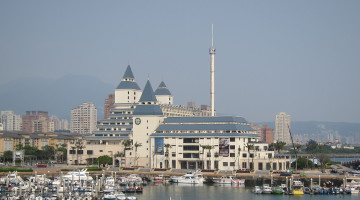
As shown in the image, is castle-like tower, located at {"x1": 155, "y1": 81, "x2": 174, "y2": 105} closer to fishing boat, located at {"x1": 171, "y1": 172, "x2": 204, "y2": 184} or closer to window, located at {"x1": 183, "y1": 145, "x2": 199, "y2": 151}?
window, located at {"x1": 183, "y1": 145, "x2": 199, "y2": 151}

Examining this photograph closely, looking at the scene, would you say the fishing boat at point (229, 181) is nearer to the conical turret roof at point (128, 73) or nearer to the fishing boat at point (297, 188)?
the fishing boat at point (297, 188)

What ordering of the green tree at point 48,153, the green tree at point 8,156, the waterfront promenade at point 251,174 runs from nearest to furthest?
the waterfront promenade at point 251,174
the green tree at point 8,156
the green tree at point 48,153

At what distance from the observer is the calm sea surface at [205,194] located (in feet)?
256

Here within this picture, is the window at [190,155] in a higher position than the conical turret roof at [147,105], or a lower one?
lower

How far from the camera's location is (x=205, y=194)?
8169 centimetres

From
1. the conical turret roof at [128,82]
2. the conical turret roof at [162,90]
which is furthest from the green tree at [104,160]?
the conical turret roof at [162,90]

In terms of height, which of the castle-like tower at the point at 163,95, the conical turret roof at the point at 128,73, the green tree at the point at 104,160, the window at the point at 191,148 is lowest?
the green tree at the point at 104,160

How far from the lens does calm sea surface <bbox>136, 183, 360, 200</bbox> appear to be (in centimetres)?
7799

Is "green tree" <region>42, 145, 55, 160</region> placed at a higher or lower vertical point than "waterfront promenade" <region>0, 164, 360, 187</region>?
higher

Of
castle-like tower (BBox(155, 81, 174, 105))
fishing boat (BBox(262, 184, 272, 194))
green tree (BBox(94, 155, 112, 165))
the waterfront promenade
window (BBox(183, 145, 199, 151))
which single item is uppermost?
castle-like tower (BBox(155, 81, 174, 105))

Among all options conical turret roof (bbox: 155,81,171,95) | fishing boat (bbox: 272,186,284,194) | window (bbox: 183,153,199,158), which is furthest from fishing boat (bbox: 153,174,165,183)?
conical turret roof (bbox: 155,81,171,95)

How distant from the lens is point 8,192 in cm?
8069

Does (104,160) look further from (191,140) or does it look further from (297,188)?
(297,188)

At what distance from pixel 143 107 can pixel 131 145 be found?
8.12 metres
